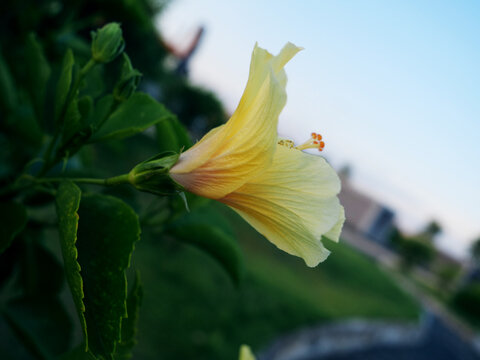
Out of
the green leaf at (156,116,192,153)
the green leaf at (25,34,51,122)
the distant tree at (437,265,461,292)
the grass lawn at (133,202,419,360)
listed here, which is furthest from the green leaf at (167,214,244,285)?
the distant tree at (437,265,461,292)

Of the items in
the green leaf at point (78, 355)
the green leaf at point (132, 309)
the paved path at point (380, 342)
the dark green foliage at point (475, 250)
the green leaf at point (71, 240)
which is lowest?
the paved path at point (380, 342)

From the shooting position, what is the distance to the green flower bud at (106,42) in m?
0.83

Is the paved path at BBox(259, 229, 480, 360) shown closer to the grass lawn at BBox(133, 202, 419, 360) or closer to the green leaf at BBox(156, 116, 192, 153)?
the grass lawn at BBox(133, 202, 419, 360)

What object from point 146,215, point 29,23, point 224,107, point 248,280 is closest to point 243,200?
point 146,215

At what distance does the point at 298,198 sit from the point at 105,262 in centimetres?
30

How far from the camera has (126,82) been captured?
30.5 inches

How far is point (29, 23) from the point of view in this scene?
2.15 meters

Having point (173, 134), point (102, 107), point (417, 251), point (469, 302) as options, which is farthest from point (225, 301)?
point (417, 251)

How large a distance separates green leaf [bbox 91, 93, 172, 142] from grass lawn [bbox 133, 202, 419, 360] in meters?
1.91

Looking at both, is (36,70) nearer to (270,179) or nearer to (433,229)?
(270,179)

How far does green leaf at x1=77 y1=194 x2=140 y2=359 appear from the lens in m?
0.56

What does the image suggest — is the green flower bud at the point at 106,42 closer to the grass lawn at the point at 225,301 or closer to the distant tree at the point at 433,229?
the grass lawn at the point at 225,301

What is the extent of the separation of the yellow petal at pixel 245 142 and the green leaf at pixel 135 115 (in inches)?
9.4

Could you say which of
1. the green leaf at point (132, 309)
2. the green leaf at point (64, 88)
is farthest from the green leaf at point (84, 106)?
the green leaf at point (132, 309)
